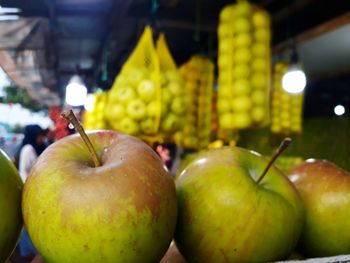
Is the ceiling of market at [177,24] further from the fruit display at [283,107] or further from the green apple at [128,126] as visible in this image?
the green apple at [128,126]

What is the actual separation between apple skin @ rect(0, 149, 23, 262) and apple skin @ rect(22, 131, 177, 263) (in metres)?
0.02

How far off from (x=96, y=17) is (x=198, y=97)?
5.07 feet

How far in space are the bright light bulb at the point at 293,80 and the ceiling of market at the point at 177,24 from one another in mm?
449

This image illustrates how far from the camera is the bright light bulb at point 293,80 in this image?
3309 mm

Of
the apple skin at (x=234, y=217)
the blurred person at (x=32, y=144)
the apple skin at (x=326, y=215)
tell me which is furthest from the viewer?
the blurred person at (x=32, y=144)

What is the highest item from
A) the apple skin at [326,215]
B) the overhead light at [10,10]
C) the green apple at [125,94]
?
the overhead light at [10,10]

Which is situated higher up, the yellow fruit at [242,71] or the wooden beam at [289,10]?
the wooden beam at [289,10]

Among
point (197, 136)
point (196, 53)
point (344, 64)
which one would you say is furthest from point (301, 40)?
point (344, 64)

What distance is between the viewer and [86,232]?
657mm

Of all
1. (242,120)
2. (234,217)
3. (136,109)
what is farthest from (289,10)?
(234,217)

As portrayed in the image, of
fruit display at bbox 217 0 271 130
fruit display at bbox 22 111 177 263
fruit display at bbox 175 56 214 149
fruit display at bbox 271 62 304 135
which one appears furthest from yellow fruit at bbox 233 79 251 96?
fruit display at bbox 22 111 177 263

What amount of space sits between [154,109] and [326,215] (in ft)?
4.87

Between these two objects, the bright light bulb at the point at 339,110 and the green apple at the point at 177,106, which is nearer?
the green apple at the point at 177,106

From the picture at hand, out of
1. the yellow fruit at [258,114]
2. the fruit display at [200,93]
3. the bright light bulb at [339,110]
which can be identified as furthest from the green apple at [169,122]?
the bright light bulb at [339,110]
